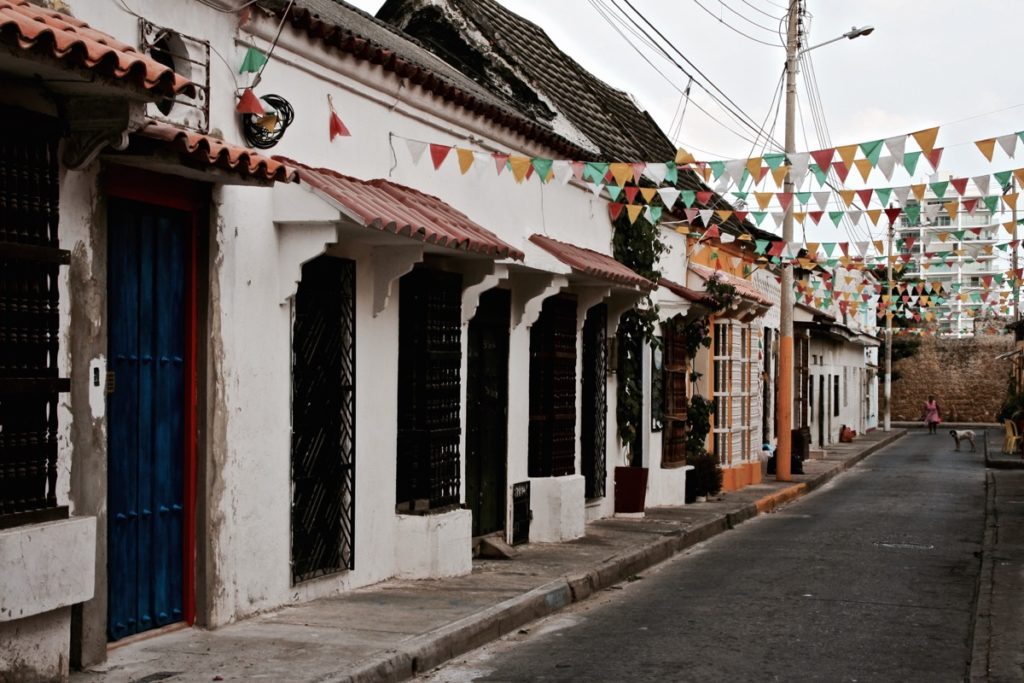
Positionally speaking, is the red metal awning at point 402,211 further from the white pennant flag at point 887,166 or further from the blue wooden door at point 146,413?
the white pennant flag at point 887,166

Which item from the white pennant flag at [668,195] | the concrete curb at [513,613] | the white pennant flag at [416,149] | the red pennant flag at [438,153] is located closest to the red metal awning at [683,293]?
the concrete curb at [513,613]

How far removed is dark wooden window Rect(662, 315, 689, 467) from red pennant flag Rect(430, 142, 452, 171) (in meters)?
7.78

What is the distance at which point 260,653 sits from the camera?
7.43 m

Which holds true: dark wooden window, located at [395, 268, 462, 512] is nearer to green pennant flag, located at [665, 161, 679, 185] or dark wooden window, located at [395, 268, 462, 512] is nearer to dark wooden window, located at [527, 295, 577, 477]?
green pennant flag, located at [665, 161, 679, 185]

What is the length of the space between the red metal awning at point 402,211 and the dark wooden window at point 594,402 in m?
4.95

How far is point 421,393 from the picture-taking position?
36.0ft

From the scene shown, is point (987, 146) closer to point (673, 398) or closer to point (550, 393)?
point (550, 393)

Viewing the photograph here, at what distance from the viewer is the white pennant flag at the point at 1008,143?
9.67 meters

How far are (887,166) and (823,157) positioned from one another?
1.65 ft

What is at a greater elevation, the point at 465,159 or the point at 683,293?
the point at 465,159

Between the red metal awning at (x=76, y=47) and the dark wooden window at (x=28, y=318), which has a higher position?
the red metal awning at (x=76, y=47)

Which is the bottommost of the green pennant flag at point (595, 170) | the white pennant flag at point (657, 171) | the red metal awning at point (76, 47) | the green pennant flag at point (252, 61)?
the red metal awning at point (76, 47)

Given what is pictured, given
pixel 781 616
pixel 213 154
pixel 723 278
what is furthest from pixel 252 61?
pixel 723 278

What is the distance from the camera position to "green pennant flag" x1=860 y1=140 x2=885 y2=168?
395 inches
